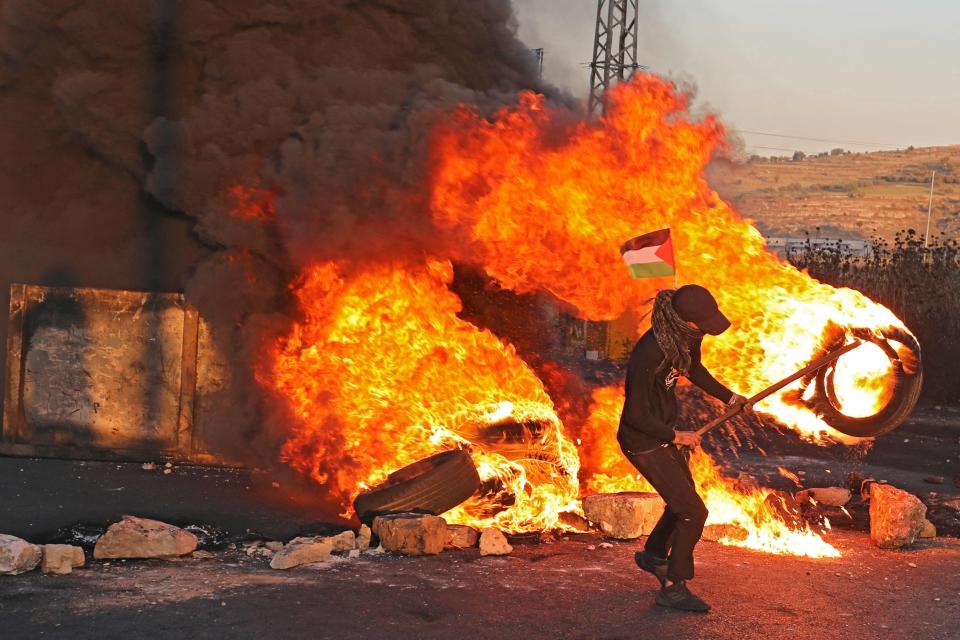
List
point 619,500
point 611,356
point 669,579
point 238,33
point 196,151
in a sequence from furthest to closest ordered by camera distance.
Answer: point 611,356, point 238,33, point 196,151, point 619,500, point 669,579

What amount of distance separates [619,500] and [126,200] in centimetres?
707

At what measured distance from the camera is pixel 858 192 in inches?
3184

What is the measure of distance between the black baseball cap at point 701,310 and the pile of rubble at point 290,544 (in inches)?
93.0

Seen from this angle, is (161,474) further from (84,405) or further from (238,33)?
(238,33)

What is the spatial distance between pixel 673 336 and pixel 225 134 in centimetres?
640

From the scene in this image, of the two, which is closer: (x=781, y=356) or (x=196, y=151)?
(x=781, y=356)

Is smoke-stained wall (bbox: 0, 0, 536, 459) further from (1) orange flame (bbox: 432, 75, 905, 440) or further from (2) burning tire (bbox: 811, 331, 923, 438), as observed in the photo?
(2) burning tire (bbox: 811, 331, 923, 438)

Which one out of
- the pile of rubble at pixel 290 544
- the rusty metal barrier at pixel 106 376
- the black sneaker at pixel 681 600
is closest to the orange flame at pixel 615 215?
the black sneaker at pixel 681 600

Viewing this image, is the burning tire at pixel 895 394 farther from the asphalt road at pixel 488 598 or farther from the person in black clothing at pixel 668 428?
the person in black clothing at pixel 668 428

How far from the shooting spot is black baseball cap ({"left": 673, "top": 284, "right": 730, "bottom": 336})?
662 cm

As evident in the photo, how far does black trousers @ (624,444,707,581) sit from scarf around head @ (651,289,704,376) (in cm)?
55

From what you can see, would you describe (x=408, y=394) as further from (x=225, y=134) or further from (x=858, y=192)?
(x=858, y=192)

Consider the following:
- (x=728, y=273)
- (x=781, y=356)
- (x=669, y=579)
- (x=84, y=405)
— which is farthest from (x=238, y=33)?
(x=669, y=579)

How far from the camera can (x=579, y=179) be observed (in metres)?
9.48
